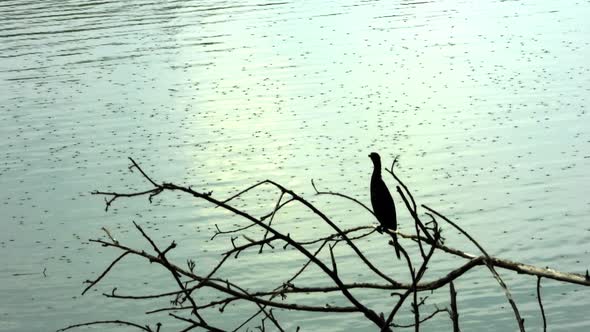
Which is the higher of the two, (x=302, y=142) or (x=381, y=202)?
(x=381, y=202)

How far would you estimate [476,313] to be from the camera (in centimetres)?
1201

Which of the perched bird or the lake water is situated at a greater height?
the perched bird

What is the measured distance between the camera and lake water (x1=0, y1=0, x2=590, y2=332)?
13.7 metres

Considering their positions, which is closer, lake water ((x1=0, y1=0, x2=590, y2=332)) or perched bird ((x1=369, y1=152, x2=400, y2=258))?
perched bird ((x1=369, y1=152, x2=400, y2=258))

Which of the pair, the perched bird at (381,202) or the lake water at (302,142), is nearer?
the perched bird at (381,202)

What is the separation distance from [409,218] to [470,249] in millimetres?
1528

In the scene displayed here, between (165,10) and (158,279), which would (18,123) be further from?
(165,10)

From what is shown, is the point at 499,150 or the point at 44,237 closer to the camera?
the point at 44,237

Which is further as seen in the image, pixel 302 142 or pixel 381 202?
pixel 302 142

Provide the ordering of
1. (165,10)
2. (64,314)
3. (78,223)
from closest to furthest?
(64,314), (78,223), (165,10)

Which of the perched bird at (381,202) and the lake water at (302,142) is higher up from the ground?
the perched bird at (381,202)

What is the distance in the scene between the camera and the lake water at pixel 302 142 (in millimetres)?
13664

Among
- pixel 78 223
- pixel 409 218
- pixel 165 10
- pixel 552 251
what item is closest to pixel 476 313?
pixel 552 251

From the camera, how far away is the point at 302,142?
A: 20016 millimetres
